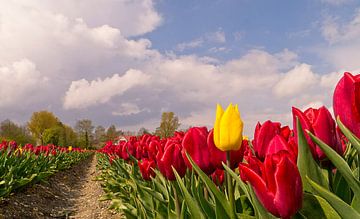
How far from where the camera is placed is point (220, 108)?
1522mm

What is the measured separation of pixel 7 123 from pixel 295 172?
71.8 m

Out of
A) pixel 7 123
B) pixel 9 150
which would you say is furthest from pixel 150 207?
pixel 7 123

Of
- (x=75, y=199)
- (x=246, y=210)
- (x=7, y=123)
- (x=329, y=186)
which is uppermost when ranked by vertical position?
(x=7, y=123)

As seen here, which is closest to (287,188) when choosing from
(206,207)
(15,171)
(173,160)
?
(206,207)

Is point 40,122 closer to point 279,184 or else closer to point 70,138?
point 70,138

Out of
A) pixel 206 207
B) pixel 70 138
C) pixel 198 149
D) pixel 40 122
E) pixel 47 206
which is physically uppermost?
pixel 40 122

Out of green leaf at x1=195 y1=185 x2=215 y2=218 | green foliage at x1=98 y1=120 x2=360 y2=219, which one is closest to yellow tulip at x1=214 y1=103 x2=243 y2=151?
green foliage at x1=98 y1=120 x2=360 y2=219

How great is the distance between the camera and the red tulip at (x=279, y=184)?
96 centimetres

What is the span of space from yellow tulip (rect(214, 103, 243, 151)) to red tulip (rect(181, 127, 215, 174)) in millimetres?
185

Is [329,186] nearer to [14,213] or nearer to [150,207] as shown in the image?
[150,207]

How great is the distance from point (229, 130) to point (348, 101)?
0.52 m

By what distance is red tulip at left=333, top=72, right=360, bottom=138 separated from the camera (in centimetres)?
101

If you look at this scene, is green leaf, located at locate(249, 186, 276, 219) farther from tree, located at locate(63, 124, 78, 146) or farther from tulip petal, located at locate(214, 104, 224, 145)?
tree, located at locate(63, 124, 78, 146)

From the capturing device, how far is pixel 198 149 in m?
1.65
